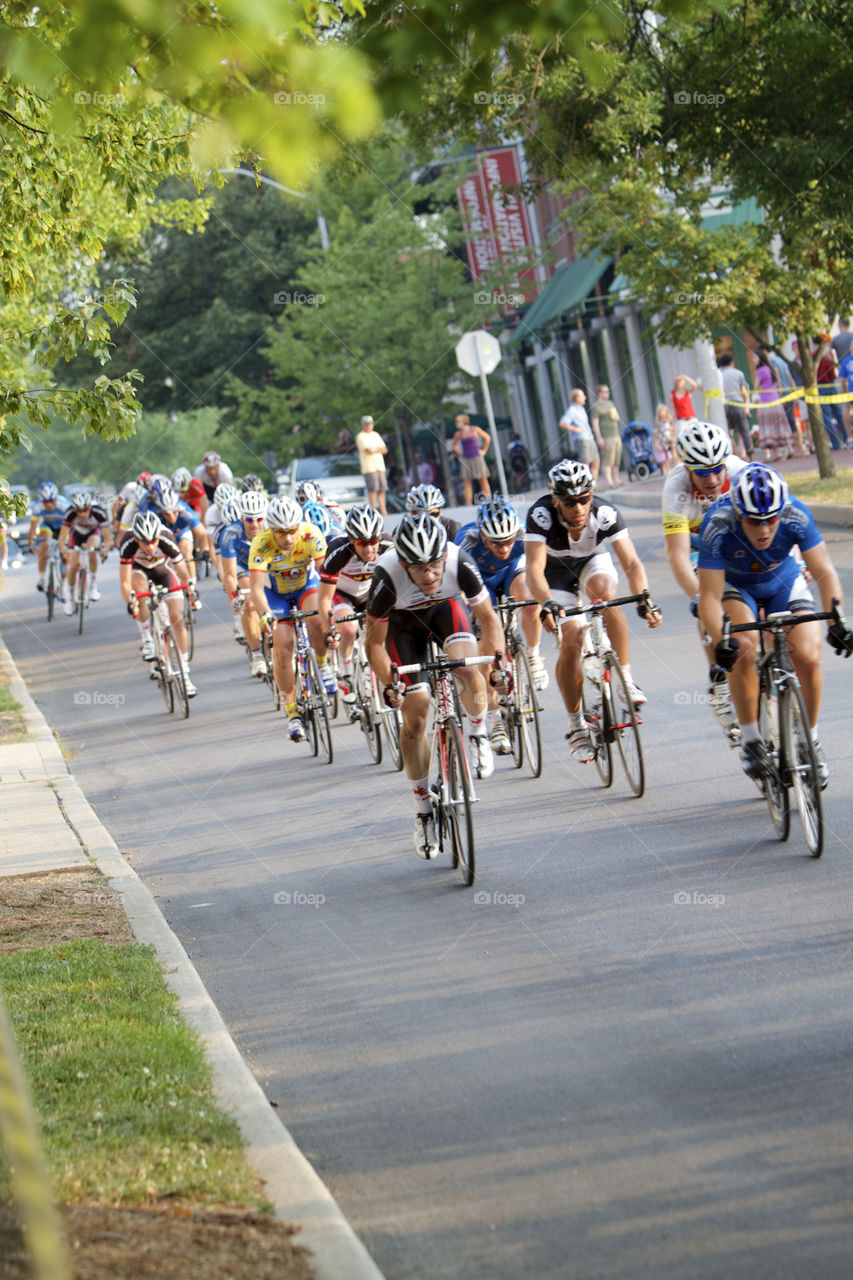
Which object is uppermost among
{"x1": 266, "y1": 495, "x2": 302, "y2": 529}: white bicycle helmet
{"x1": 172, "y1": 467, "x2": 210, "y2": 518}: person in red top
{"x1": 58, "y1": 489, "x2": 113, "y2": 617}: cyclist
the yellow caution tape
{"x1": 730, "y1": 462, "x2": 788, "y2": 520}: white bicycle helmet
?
{"x1": 172, "y1": 467, "x2": 210, "y2": 518}: person in red top

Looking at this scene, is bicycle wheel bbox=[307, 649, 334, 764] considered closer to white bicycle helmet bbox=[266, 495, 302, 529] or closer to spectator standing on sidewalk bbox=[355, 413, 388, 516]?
white bicycle helmet bbox=[266, 495, 302, 529]

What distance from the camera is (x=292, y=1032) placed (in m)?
6.68

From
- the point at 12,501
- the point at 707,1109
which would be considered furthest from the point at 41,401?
the point at 707,1109

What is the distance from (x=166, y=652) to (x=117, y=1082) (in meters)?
12.2

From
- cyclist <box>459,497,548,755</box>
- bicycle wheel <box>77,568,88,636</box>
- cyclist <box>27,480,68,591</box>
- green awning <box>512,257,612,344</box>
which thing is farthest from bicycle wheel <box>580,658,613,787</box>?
green awning <box>512,257,612,344</box>

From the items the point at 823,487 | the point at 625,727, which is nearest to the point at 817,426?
the point at 823,487

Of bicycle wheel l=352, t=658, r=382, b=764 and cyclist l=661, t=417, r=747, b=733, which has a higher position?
cyclist l=661, t=417, r=747, b=733

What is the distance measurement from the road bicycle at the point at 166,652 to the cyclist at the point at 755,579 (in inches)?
380

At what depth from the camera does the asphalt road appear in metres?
4.53

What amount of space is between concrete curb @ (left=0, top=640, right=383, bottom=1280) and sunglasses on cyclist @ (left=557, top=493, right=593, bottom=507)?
11.1 feet

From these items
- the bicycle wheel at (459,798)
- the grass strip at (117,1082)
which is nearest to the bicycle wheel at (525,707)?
the bicycle wheel at (459,798)

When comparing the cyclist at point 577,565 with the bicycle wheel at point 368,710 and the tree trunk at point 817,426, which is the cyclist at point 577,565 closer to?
the bicycle wheel at point 368,710

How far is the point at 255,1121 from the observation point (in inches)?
208

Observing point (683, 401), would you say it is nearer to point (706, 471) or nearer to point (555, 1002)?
point (706, 471)
